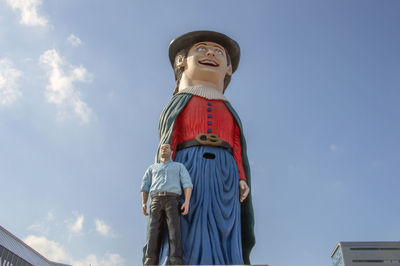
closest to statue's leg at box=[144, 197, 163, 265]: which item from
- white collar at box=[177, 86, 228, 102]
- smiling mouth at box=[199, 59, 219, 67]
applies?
white collar at box=[177, 86, 228, 102]

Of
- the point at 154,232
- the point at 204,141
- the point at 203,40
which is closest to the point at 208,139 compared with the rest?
the point at 204,141

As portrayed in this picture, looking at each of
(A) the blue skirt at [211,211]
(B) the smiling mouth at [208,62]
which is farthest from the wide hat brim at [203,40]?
(A) the blue skirt at [211,211]

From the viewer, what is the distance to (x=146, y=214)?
6.55 meters

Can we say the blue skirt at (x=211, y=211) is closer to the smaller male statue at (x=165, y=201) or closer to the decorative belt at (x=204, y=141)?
the decorative belt at (x=204, y=141)

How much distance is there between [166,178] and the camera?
6.17 meters

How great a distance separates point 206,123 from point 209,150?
22.4 inches

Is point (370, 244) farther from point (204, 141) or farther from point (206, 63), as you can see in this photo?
point (204, 141)

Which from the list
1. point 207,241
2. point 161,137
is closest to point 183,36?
point 161,137

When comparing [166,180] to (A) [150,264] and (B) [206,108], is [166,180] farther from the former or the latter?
(B) [206,108]

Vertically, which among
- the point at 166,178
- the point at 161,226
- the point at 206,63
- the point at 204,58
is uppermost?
the point at 204,58

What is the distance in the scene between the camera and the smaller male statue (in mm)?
5809

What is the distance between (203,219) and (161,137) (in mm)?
1918

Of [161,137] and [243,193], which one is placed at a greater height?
[161,137]

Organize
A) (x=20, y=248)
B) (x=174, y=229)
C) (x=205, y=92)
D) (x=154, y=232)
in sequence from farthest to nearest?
(x=20, y=248) → (x=205, y=92) → (x=154, y=232) → (x=174, y=229)
